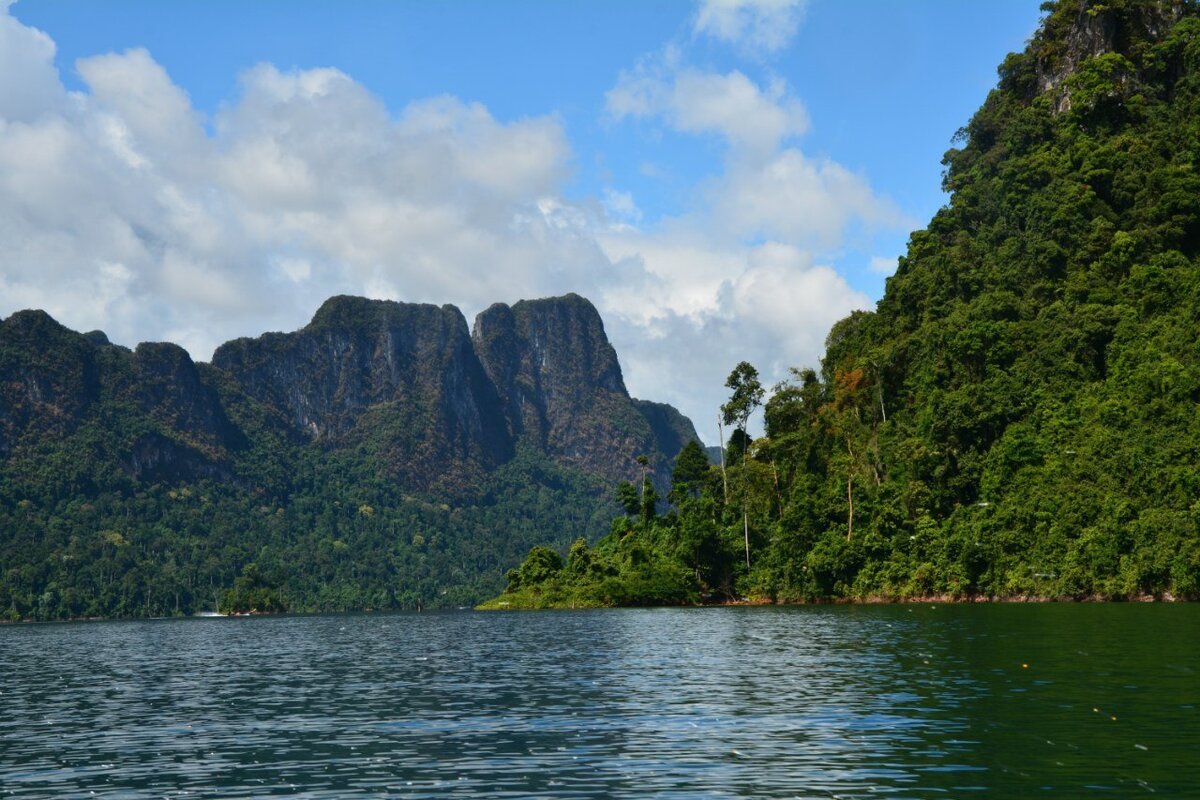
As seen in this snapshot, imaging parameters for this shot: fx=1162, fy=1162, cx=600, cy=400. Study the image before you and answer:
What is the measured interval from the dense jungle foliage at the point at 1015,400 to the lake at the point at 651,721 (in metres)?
41.6

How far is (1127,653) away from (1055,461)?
6486cm

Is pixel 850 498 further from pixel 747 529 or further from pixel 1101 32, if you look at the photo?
pixel 1101 32

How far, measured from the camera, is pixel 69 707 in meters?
40.1

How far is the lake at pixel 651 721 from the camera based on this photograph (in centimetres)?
2289

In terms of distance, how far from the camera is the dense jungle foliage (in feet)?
325

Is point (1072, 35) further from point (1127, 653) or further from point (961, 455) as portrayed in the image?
point (1127, 653)

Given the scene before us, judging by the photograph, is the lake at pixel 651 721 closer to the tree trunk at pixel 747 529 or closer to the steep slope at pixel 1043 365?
the steep slope at pixel 1043 365

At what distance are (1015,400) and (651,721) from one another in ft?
306

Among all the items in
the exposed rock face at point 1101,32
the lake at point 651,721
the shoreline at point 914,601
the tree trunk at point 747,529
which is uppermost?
the exposed rock face at point 1101,32

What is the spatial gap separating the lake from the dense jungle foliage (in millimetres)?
41597

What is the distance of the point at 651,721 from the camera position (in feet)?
103

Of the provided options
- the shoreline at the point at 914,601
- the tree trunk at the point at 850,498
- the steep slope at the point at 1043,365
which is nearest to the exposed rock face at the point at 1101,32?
the steep slope at the point at 1043,365

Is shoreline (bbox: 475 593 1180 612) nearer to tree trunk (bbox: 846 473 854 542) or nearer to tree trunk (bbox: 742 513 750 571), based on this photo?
tree trunk (bbox: 742 513 750 571)

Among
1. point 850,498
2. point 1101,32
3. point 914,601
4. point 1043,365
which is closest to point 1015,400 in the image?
point 1043,365
